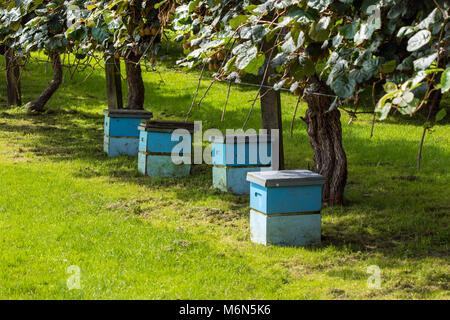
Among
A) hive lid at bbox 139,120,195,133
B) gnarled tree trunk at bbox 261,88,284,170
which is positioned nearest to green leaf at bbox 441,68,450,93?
gnarled tree trunk at bbox 261,88,284,170

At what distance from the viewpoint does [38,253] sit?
5457 mm

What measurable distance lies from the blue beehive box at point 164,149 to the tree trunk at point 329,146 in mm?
2039

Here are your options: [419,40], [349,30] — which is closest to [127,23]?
[349,30]

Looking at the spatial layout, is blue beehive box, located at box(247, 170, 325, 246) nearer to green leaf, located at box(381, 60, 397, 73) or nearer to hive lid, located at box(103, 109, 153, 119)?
green leaf, located at box(381, 60, 397, 73)

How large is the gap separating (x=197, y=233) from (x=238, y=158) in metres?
1.91

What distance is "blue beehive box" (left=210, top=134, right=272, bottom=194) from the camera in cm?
773

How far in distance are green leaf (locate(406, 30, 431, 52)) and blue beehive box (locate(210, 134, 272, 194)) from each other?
509 centimetres

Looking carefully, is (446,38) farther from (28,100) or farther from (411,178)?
(28,100)

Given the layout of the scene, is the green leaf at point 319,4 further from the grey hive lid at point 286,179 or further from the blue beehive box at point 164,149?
the blue beehive box at point 164,149

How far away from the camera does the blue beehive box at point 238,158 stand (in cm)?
773

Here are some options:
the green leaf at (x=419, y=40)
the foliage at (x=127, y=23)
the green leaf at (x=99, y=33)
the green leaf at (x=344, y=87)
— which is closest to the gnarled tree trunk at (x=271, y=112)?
the foliage at (x=127, y=23)

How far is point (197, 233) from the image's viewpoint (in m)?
6.20
